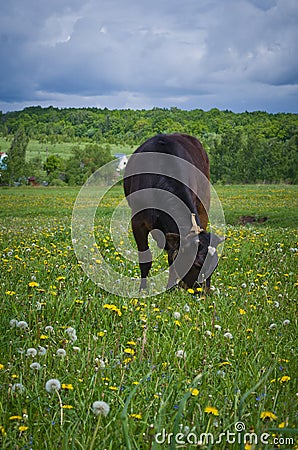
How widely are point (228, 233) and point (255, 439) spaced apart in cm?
1069

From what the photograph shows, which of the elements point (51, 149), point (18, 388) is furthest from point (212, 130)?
point (18, 388)

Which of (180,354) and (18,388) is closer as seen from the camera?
(18,388)

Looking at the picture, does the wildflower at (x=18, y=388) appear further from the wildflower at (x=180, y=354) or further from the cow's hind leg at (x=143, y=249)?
the cow's hind leg at (x=143, y=249)

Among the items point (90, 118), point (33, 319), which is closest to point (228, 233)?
point (33, 319)

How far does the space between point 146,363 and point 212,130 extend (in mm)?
72251

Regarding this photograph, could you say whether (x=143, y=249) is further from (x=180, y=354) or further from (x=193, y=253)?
(x=180, y=354)

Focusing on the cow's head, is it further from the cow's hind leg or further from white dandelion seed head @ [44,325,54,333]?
white dandelion seed head @ [44,325,54,333]

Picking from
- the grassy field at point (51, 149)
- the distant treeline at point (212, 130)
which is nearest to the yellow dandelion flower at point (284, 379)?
the distant treeline at point (212, 130)

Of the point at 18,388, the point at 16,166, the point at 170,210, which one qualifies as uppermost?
the point at 16,166

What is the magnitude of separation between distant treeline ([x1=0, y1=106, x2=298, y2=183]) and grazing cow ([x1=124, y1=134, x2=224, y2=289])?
151 feet

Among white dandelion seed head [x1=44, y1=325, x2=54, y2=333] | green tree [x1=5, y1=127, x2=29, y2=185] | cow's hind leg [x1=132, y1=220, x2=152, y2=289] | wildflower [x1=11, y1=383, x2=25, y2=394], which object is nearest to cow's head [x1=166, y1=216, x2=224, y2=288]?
cow's hind leg [x1=132, y1=220, x2=152, y2=289]

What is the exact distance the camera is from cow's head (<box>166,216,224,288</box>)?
630 cm

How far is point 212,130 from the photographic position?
242 ft

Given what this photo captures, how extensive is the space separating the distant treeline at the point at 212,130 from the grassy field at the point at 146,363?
48005mm
